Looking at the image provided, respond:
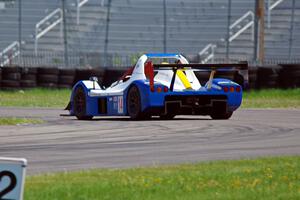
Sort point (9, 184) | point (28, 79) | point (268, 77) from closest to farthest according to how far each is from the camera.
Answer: point (9, 184)
point (268, 77)
point (28, 79)

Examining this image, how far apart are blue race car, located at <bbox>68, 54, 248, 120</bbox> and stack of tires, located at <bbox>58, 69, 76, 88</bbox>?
476 inches

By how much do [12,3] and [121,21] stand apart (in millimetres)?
5869

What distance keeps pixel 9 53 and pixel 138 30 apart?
194 inches

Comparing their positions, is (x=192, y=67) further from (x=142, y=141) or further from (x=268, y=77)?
(x=268, y=77)

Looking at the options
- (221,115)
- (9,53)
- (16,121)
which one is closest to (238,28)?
(9,53)

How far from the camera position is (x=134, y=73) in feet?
70.3

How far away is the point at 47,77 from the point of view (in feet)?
114

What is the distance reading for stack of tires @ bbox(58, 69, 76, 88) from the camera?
112 feet

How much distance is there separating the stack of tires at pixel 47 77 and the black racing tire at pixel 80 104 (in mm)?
11799

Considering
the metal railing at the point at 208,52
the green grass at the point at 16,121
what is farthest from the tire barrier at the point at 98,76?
the green grass at the point at 16,121

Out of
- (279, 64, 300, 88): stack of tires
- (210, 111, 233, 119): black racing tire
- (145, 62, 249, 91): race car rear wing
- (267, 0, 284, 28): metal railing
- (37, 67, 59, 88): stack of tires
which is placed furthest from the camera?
(267, 0, 284, 28): metal railing

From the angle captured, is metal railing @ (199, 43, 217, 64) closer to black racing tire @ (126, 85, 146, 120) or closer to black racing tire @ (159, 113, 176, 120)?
black racing tire @ (159, 113, 176, 120)

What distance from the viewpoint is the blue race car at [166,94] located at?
20500mm

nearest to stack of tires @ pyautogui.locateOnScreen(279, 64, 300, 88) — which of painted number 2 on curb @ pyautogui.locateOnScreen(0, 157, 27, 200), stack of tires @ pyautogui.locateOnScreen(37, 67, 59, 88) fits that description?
stack of tires @ pyautogui.locateOnScreen(37, 67, 59, 88)
